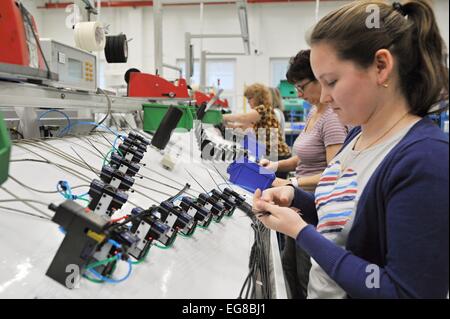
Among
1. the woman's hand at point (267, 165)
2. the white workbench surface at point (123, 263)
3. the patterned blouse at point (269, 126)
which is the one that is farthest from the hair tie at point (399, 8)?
the patterned blouse at point (269, 126)

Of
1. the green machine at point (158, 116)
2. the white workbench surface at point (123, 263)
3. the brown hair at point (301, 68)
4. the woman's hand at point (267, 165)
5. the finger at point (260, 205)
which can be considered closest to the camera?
the white workbench surface at point (123, 263)

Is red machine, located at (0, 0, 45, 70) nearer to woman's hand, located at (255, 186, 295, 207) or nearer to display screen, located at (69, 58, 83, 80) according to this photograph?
display screen, located at (69, 58, 83, 80)

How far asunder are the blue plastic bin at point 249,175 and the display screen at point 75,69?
736mm

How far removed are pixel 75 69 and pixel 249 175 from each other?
0.82 meters

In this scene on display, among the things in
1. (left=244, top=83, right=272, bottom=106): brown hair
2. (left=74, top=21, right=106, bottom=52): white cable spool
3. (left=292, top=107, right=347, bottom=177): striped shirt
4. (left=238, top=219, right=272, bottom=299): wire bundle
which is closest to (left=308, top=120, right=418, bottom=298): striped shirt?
(left=238, top=219, right=272, bottom=299): wire bundle

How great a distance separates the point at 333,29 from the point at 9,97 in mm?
836

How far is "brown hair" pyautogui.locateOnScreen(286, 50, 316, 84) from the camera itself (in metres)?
1.43

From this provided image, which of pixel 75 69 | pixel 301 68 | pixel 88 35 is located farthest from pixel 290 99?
pixel 75 69

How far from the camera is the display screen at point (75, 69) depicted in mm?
1280

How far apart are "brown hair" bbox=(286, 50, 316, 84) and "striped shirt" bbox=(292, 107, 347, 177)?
17 centimetres

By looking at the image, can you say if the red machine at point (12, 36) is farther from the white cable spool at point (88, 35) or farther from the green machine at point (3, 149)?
the white cable spool at point (88, 35)

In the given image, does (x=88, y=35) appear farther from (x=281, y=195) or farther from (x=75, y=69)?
(x=281, y=195)

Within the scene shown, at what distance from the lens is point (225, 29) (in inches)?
273
